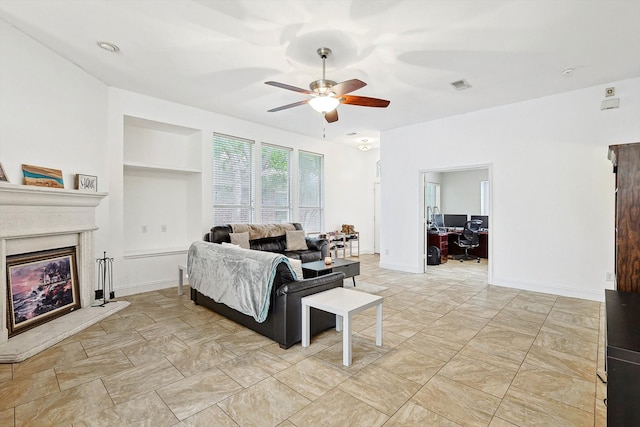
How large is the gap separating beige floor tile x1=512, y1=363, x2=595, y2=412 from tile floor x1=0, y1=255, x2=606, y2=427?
0.04 ft

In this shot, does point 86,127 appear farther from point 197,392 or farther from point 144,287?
point 197,392

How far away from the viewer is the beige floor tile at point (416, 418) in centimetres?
182

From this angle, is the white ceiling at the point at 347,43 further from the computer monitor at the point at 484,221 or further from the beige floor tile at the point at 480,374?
the computer monitor at the point at 484,221

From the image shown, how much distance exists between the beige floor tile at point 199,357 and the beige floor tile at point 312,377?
605 mm

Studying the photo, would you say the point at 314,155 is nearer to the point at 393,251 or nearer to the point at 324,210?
the point at 324,210

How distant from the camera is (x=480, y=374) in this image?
7.77ft

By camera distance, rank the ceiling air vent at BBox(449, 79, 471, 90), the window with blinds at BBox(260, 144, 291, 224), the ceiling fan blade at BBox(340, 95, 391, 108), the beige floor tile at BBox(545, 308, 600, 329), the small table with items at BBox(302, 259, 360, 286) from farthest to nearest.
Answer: the window with blinds at BBox(260, 144, 291, 224) < the small table with items at BBox(302, 259, 360, 286) < the ceiling air vent at BBox(449, 79, 471, 90) < the beige floor tile at BBox(545, 308, 600, 329) < the ceiling fan blade at BBox(340, 95, 391, 108)

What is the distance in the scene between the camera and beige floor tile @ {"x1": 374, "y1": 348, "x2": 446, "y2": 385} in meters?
2.36

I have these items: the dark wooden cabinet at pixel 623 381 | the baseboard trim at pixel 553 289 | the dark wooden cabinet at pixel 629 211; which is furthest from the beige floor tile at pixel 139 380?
the baseboard trim at pixel 553 289

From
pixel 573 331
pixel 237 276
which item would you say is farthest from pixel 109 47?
pixel 573 331

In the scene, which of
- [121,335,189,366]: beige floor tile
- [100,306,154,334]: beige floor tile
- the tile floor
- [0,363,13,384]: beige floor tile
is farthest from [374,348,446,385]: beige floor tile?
[0,363,13,384]: beige floor tile

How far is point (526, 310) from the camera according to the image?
385 centimetres

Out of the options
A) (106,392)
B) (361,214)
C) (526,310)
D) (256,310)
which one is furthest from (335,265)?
(361,214)

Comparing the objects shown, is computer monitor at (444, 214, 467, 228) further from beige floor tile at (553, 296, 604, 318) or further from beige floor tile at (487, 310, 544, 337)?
beige floor tile at (487, 310, 544, 337)
